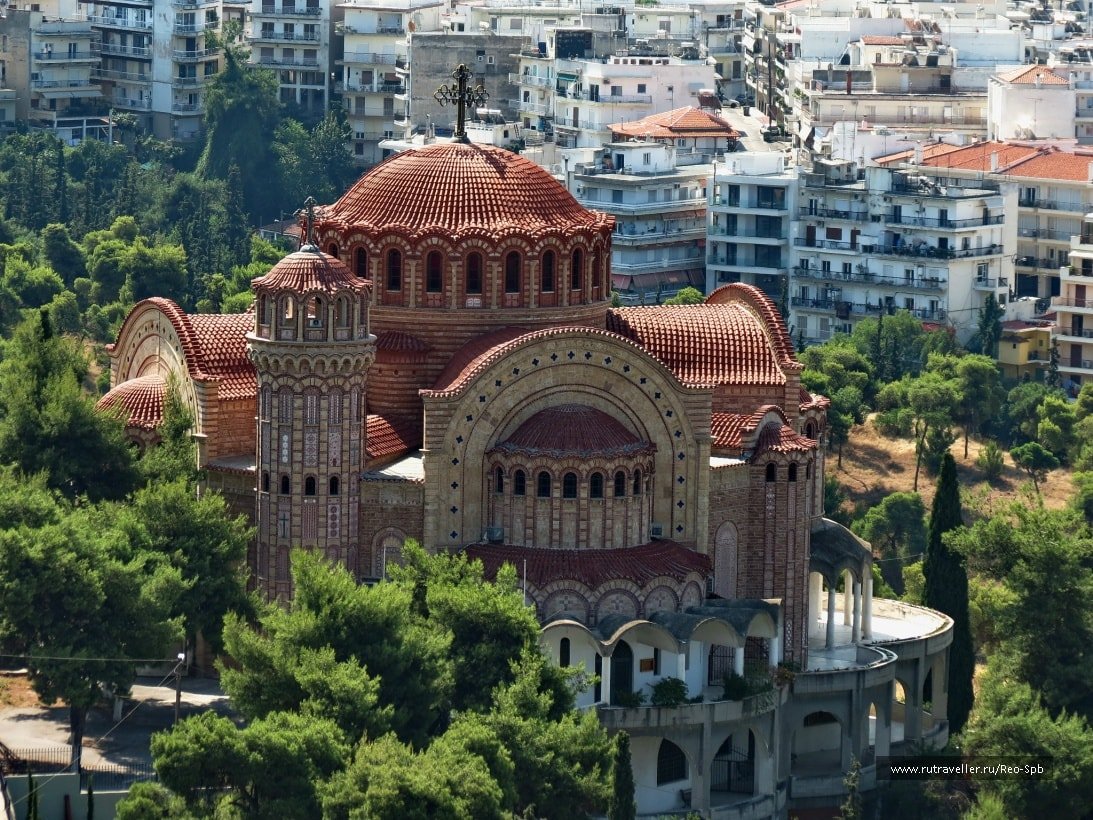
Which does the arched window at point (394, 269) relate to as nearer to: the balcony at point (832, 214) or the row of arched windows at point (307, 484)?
the row of arched windows at point (307, 484)

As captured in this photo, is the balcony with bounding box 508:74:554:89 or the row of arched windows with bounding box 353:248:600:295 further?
the balcony with bounding box 508:74:554:89

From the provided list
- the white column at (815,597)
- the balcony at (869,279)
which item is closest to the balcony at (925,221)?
the balcony at (869,279)

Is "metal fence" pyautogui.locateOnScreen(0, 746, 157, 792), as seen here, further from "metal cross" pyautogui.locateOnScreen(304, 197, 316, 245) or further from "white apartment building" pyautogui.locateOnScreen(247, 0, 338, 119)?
"white apartment building" pyautogui.locateOnScreen(247, 0, 338, 119)

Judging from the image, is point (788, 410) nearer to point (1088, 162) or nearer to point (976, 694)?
point (976, 694)

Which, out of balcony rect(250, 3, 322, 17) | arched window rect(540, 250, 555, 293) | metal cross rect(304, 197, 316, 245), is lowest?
arched window rect(540, 250, 555, 293)

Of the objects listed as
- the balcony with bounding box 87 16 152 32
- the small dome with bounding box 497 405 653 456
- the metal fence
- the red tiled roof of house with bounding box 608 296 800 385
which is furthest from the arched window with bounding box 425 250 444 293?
the balcony with bounding box 87 16 152 32

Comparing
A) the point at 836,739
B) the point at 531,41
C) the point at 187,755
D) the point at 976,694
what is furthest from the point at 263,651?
the point at 531,41
